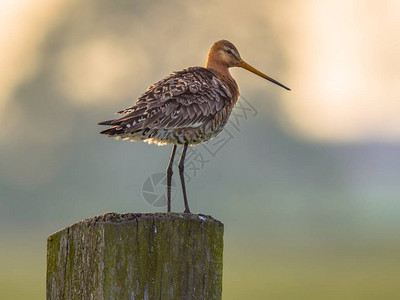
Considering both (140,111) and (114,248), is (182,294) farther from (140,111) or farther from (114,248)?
(140,111)

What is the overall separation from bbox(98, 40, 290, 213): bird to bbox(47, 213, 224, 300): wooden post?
2946mm

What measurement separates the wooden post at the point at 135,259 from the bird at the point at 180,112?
295 centimetres

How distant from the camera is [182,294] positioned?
4.80 meters

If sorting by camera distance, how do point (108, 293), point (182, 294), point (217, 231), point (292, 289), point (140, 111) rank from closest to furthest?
point (108, 293)
point (182, 294)
point (217, 231)
point (140, 111)
point (292, 289)

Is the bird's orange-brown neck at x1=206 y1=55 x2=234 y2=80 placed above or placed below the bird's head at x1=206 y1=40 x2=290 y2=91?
below

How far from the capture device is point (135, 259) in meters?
4.61

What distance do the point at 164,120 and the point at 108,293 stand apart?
4247 mm

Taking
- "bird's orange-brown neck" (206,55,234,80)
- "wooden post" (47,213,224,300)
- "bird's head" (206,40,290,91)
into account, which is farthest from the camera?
"bird's head" (206,40,290,91)

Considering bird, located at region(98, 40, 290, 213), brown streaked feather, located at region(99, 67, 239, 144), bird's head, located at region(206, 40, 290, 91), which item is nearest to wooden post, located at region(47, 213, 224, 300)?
bird, located at region(98, 40, 290, 213)

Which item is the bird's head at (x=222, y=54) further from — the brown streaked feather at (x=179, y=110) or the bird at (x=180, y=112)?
the brown streaked feather at (x=179, y=110)

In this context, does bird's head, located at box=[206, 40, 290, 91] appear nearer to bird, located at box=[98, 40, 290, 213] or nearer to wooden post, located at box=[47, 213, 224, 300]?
bird, located at box=[98, 40, 290, 213]

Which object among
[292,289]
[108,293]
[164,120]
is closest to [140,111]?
[164,120]

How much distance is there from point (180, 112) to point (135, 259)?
4.32m

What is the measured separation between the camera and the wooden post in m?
4.54
